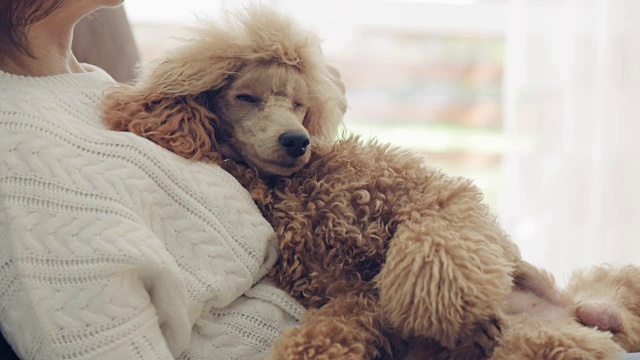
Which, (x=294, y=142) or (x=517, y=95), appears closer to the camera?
(x=294, y=142)

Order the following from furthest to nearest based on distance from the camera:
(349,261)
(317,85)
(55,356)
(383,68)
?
(383,68) < (317,85) < (349,261) < (55,356)

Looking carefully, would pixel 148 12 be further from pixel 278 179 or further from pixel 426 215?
pixel 426 215

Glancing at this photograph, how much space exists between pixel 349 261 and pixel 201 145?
231 millimetres

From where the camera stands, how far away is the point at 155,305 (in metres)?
0.80

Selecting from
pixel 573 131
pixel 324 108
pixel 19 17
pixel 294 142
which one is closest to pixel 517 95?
pixel 573 131

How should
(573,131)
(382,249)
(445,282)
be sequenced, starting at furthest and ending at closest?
(573,131), (382,249), (445,282)

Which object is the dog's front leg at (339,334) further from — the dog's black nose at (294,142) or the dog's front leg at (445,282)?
the dog's black nose at (294,142)

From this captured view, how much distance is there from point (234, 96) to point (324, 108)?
0.42ft

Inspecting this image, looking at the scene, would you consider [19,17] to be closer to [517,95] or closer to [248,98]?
[248,98]

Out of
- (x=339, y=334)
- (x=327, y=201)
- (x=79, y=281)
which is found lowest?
(x=79, y=281)

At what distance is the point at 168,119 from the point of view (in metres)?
0.89

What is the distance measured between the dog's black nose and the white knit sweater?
8 centimetres

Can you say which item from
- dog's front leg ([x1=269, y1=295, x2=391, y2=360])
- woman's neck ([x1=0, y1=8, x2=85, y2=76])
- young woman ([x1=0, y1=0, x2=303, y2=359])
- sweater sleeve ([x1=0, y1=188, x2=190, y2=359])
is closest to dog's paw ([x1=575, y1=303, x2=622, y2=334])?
dog's front leg ([x1=269, y1=295, x2=391, y2=360])

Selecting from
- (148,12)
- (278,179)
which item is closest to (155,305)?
(278,179)
